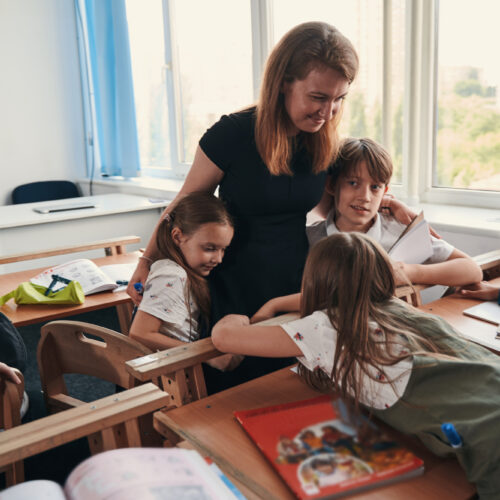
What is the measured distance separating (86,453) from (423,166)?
1.75m

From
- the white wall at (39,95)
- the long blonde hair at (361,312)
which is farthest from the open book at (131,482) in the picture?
the white wall at (39,95)

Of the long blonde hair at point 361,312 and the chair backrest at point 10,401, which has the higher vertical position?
the long blonde hair at point 361,312

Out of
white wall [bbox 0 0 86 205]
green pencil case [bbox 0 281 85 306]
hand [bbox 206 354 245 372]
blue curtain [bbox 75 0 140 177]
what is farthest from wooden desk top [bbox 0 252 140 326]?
white wall [bbox 0 0 86 205]

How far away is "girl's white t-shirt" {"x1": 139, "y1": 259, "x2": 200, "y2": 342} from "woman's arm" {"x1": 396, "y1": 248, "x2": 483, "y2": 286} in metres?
0.58

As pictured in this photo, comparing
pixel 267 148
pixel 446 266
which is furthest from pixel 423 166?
pixel 267 148

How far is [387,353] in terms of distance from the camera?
93cm

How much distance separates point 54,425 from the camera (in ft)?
2.58

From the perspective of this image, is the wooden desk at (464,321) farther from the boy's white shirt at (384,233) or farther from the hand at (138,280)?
the hand at (138,280)

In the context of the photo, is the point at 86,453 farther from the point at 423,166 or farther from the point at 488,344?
the point at 423,166

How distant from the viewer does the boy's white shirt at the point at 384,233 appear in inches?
63.4

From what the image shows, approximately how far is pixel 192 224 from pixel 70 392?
4.39ft

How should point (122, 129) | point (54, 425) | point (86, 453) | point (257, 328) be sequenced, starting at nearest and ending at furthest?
point (54, 425) < point (257, 328) < point (86, 453) < point (122, 129)

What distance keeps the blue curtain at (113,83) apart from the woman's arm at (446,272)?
285 cm

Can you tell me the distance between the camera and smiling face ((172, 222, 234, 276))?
4.69 ft
